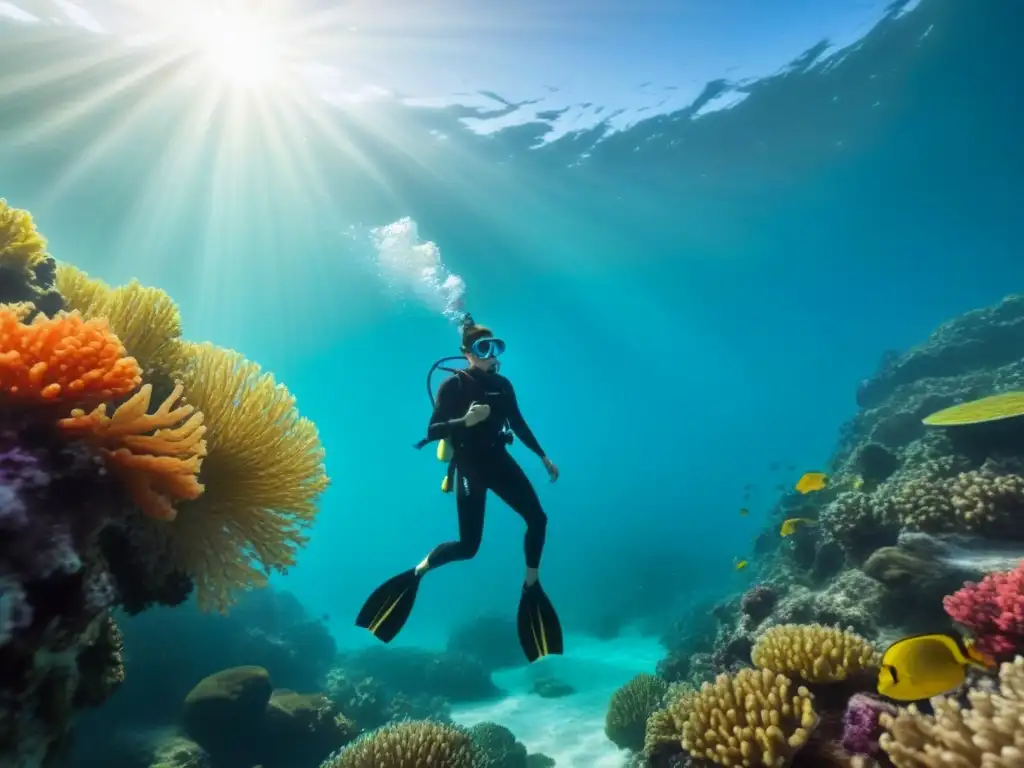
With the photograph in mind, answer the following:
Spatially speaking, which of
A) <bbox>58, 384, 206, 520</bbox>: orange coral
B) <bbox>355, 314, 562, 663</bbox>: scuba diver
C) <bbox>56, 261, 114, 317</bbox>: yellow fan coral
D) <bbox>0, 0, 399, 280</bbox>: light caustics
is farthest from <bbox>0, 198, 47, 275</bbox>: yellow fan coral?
<bbox>0, 0, 399, 280</bbox>: light caustics

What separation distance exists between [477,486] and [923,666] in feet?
14.3

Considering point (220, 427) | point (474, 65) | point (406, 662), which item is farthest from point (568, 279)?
point (220, 427)

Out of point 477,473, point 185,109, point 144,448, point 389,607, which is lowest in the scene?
point 144,448

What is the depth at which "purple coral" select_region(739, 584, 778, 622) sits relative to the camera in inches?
315

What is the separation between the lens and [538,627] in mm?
5867

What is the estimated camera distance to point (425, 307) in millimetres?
39438

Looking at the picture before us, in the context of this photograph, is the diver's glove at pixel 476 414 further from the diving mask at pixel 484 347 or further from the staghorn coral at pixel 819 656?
the staghorn coral at pixel 819 656

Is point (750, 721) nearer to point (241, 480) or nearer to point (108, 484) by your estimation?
point (241, 480)

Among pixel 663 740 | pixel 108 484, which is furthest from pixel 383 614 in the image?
pixel 108 484

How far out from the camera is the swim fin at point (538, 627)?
19.1 ft

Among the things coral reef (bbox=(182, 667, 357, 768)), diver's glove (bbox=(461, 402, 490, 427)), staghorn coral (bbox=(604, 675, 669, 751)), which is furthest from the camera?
staghorn coral (bbox=(604, 675, 669, 751))

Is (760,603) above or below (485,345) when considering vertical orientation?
below

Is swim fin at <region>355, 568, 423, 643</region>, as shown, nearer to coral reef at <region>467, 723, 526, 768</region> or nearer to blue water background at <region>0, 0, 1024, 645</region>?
coral reef at <region>467, 723, 526, 768</region>

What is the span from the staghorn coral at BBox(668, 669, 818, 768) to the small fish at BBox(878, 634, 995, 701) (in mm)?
912
